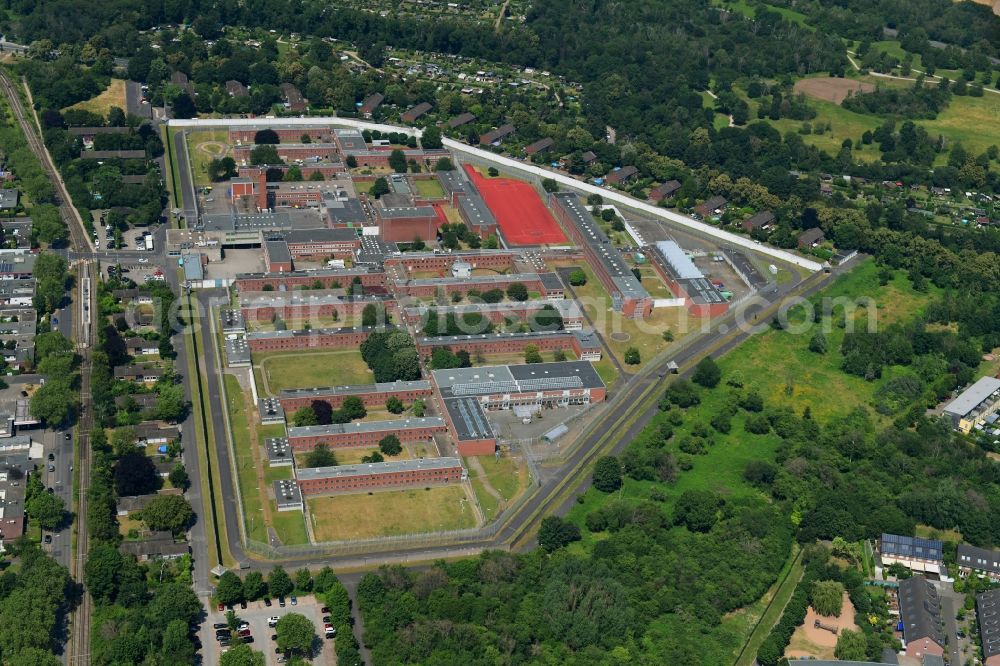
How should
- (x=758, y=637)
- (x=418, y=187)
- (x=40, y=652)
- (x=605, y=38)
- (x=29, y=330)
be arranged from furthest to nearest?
1. (x=605, y=38)
2. (x=418, y=187)
3. (x=29, y=330)
4. (x=758, y=637)
5. (x=40, y=652)

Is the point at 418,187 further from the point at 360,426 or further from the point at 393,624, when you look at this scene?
the point at 393,624

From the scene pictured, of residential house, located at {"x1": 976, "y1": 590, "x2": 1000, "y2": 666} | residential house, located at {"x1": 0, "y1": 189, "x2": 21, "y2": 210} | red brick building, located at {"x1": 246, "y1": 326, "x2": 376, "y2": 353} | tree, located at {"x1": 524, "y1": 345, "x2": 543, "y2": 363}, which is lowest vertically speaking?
residential house, located at {"x1": 976, "y1": 590, "x2": 1000, "y2": 666}

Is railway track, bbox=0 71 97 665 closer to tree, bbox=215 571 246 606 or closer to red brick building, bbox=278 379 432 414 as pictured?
tree, bbox=215 571 246 606

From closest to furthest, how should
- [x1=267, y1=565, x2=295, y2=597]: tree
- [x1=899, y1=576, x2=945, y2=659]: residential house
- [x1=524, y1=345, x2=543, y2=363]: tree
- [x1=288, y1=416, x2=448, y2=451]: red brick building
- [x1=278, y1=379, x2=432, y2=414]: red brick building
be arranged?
[x1=899, y1=576, x2=945, y2=659]: residential house → [x1=267, y1=565, x2=295, y2=597]: tree → [x1=288, y1=416, x2=448, y2=451]: red brick building → [x1=278, y1=379, x2=432, y2=414]: red brick building → [x1=524, y1=345, x2=543, y2=363]: tree

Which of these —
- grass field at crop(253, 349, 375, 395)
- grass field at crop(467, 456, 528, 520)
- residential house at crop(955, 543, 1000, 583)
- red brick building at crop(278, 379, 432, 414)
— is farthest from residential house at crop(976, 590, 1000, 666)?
grass field at crop(253, 349, 375, 395)

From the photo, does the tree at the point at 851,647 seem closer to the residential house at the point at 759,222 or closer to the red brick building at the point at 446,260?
the red brick building at the point at 446,260

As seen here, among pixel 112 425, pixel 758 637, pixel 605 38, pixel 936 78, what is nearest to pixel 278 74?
pixel 605 38
